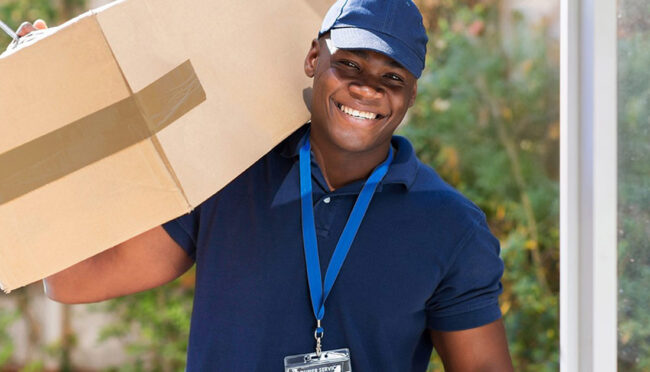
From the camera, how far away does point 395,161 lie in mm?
1604

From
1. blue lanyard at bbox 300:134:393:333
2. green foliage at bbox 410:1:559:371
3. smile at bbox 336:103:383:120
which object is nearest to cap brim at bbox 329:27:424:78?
smile at bbox 336:103:383:120

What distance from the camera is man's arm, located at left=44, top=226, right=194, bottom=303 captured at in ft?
5.02

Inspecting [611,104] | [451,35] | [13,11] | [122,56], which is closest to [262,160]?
[122,56]

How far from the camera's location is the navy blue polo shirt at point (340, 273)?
149 cm

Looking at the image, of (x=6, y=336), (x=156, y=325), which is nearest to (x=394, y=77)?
(x=156, y=325)

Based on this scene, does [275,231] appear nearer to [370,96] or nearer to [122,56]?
[370,96]

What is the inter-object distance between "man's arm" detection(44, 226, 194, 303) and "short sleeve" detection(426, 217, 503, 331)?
1.74ft

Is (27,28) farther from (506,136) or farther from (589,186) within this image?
(506,136)

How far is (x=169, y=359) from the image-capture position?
12.3 ft

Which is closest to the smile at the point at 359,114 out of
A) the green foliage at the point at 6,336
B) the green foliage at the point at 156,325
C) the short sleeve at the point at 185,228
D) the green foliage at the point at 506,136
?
the short sleeve at the point at 185,228

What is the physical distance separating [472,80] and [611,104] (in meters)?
2.02

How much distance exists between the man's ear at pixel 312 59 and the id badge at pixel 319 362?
52 cm

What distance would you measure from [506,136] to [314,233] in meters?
2.09

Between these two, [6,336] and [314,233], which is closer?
[314,233]
